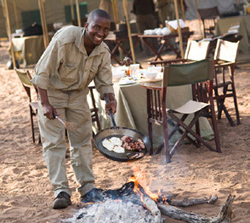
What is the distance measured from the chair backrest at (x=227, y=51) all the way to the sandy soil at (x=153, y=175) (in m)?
0.82

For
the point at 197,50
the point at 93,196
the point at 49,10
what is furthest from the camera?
the point at 49,10

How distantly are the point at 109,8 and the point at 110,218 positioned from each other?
34.8 ft

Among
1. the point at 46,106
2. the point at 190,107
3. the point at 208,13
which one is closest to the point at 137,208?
the point at 46,106

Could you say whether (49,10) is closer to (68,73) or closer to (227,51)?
(227,51)

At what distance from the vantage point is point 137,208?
10.8 ft

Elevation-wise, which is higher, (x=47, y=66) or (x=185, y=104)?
(x=47, y=66)

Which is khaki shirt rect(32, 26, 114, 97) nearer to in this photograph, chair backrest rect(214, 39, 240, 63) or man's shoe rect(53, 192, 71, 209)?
man's shoe rect(53, 192, 71, 209)

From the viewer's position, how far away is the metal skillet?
3383 mm

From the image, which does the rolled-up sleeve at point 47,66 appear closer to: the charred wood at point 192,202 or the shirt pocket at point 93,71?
the shirt pocket at point 93,71

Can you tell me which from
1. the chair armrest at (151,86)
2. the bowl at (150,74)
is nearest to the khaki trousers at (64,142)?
the chair armrest at (151,86)

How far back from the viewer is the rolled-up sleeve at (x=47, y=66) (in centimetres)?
331

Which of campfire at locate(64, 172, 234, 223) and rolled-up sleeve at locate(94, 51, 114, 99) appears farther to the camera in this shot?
rolled-up sleeve at locate(94, 51, 114, 99)

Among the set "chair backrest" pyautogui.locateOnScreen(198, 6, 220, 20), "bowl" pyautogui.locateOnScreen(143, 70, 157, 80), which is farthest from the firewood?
"chair backrest" pyautogui.locateOnScreen(198, 6, 220, 20)

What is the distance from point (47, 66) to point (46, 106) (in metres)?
0.29
